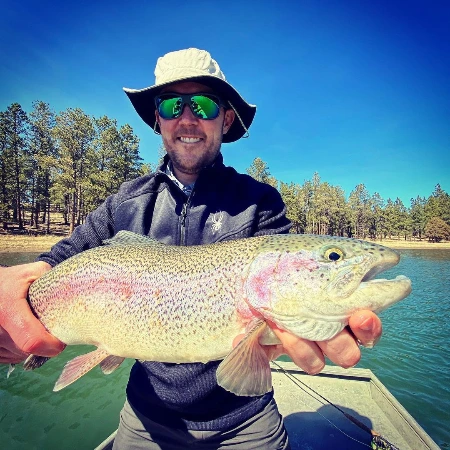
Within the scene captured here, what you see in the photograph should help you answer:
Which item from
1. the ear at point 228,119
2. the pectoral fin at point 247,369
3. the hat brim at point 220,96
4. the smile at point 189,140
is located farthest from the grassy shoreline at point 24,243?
the pectoral fin at point 247,369

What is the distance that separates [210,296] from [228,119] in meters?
2.17

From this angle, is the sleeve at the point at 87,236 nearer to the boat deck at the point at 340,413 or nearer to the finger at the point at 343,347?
the finger at the point at 343,347

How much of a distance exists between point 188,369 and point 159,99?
2.60 meters

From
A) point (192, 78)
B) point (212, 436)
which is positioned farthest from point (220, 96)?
point (212, 436)

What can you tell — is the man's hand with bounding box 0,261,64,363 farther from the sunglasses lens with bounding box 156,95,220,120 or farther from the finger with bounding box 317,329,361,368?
the finger with bounding box 317,329,361,368

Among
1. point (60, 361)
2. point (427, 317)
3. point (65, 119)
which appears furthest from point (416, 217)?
point (60, 361)

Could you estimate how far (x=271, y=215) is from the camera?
10.2 feet

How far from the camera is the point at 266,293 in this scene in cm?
209

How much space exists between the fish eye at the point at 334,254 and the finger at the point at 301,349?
1.89 ft

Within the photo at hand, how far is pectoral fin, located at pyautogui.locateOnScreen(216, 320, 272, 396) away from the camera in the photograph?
76.9 inches

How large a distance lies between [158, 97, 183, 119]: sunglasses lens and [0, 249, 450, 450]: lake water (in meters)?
6.30

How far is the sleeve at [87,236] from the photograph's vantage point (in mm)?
2998

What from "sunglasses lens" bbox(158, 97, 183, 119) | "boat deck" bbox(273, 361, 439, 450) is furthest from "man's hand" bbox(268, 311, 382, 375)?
"boat deck" bbox(273, 361, 439, 450)

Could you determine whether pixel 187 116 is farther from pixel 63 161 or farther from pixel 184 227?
pixel 63 161
